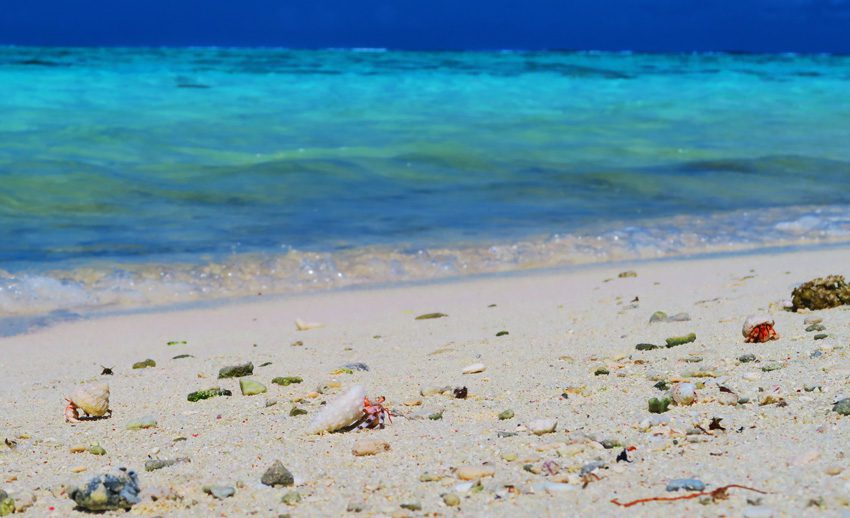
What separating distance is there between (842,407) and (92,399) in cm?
220

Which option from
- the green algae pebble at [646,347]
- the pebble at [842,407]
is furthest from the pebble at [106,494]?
the green algae pebble at [646,347]

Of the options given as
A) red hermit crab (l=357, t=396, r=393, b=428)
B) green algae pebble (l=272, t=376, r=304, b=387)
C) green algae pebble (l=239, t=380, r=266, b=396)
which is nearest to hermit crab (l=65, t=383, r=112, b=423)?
green algae pebble (l=239, t=380, r=266, b=396)

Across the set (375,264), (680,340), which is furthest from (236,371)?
(375,264)

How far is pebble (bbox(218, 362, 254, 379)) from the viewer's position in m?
3.73

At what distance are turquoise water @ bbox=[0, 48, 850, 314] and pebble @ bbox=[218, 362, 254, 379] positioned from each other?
6.98 feet

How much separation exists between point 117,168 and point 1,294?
533 cm

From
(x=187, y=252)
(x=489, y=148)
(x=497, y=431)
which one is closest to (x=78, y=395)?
(x=497, y=431)

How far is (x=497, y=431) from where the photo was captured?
105 inches

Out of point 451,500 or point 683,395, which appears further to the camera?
point 683,395

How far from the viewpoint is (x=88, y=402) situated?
3.13 meters

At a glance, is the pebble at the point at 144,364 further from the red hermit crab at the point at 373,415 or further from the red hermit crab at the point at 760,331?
the red hermit crab at the point at 760,331

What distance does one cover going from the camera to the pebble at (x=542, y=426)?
2.60 metres

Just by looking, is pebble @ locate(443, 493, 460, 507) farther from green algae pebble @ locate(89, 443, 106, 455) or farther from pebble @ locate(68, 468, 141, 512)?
green algae pebble @ locate(89, 443, 106, 455)

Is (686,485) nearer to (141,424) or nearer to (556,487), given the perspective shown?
(556,487)
